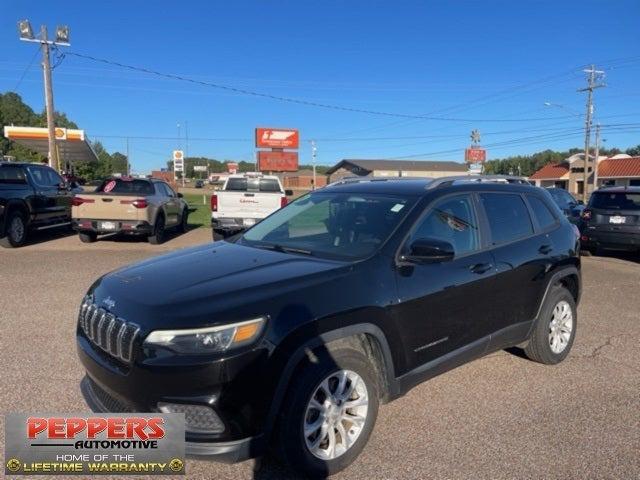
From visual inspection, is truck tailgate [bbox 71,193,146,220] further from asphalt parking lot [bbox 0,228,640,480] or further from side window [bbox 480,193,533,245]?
side window [bbox 480,193,533,245]

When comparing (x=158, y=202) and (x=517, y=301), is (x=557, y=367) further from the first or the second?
(x=158, y=202)

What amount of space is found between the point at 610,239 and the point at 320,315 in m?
10.6

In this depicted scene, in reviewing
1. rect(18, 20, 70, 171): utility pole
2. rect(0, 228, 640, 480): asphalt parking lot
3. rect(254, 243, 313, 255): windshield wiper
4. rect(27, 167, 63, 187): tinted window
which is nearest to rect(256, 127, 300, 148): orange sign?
rect(18, 20, 70, 171): utility pole

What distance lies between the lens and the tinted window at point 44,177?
40.2ft

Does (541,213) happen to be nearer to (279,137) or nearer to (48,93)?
(48,93)

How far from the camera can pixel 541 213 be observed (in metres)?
5.01

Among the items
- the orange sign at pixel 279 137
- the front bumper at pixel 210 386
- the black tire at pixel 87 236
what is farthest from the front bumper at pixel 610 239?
the orange sign at pixel 279 137

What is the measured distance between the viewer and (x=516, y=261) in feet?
14.3

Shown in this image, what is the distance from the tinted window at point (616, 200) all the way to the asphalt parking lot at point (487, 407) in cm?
554

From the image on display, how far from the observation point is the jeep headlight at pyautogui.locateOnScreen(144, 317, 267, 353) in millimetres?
2633

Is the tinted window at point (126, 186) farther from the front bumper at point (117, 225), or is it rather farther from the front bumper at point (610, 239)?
the front bumper at point (610, 239)

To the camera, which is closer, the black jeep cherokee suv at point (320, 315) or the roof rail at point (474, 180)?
the black jeep cherokee suv at point (320, 315)

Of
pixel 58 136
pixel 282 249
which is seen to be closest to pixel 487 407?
pixel 282 249

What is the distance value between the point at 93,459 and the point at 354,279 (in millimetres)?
1796
